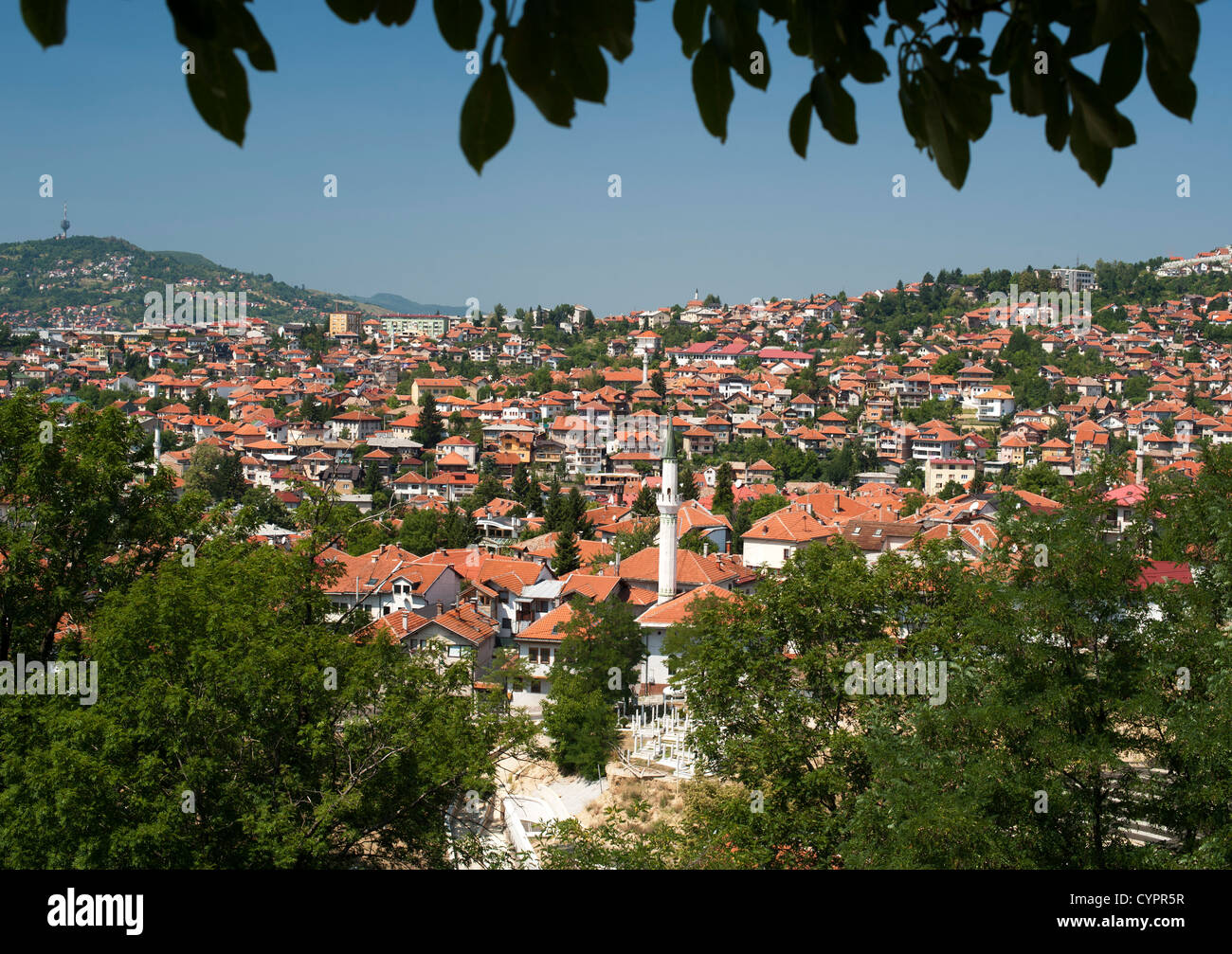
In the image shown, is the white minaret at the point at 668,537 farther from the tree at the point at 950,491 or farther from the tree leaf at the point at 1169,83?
the tree at the point at 950,491

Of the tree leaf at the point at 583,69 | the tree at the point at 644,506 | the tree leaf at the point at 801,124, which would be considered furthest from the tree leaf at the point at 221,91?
the tree at the point at 644,506

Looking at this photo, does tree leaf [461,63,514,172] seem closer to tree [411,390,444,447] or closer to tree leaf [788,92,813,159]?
tree leaf [788,92,813,159]

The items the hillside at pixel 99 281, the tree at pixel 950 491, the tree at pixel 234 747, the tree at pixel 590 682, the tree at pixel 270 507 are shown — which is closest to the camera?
the tree at pixel 234 747

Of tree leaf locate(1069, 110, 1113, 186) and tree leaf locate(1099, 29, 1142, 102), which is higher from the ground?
tree leaf locate(1099, 29, 1142, 102)

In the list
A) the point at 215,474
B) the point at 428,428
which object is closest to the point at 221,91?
the point at 215,474

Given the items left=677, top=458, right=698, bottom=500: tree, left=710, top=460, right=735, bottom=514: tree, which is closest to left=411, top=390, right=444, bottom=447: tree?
left=677, top=458, right=698, bottom=500: tree

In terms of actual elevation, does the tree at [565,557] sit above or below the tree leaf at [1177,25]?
below

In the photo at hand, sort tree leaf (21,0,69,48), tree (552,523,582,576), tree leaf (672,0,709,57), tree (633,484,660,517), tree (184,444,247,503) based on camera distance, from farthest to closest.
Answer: tree (184,444,247,503) → tree (633,484,660,517) → tree (552,523,582,576) → tree leaf (672,0,709,57) → tree leaf (21,0,69,48)
